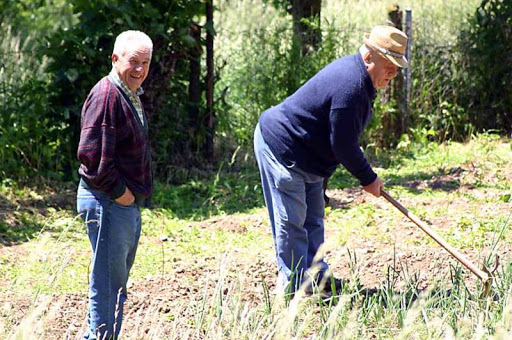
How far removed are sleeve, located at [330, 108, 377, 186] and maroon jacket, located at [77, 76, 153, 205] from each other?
1.12m

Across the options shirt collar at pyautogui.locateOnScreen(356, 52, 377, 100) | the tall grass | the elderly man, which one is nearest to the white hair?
the elderly man

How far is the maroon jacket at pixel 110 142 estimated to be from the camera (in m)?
3.88

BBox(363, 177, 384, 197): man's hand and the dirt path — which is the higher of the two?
BBox(363, 177, 384, 197): man's hand

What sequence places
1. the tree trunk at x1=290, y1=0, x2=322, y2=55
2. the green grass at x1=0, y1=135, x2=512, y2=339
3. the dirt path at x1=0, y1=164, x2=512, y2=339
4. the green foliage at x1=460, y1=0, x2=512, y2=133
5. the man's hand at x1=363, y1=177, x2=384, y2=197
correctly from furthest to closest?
the green foliage at x1=460, y1=0, x2=512, y2=133 → the tree trunk at x1=290, y1=0, x2=322, y2=55 → the man's hand at x1=363, y1=177, x2=384, y2=197 → the dirt path at x1=0, y1=164, x2=512, y2=339 → the green grass at x1=0, y1=135, x2=512, y2=339

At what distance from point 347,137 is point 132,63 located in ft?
4.32

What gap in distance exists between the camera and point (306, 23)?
9.46m

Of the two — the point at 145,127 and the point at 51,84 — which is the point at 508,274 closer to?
the point at 145,127

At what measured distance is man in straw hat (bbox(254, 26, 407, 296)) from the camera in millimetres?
4637

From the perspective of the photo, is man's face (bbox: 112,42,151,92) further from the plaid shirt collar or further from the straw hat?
the straw hat

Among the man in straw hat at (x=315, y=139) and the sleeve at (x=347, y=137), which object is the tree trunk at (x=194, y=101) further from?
the sleeve at (x=347, y=137)

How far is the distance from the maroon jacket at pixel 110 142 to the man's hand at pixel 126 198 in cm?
2

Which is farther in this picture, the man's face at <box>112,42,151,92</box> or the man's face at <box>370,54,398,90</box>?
the man's face at <box>370,54,398,90</box>

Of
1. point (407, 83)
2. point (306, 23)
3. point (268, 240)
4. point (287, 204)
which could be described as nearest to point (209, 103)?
point (306, 23)

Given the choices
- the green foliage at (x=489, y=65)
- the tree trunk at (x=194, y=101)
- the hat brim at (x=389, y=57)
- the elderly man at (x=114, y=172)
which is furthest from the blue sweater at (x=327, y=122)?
the green foliage at (x=489, y=65)
